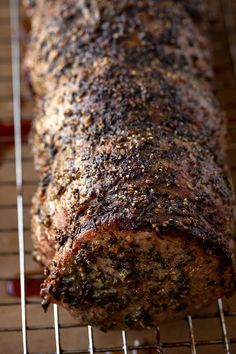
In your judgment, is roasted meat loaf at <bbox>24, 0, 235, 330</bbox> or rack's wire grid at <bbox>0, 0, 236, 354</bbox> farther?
rack's wire grid at <bbox>0, 0, 236, 354</bbox>

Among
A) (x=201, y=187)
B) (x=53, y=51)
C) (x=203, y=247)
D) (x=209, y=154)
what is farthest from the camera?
(x=53, y=51)

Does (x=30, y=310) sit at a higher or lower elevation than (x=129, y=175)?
lower

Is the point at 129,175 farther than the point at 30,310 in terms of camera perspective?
No

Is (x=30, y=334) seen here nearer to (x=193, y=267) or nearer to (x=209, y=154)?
(x=193, y=267)

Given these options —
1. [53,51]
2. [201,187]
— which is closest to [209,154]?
[201,187]
